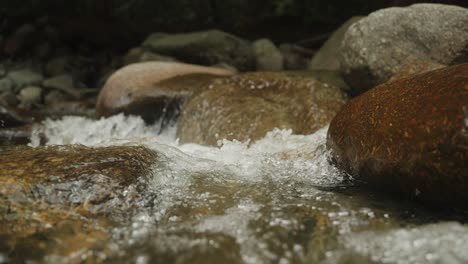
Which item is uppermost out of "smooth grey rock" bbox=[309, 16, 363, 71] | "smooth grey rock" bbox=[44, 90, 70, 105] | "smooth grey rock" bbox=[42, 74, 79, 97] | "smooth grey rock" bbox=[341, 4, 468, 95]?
"smooth grey rock" bbox=[341, 4, 468, 95]

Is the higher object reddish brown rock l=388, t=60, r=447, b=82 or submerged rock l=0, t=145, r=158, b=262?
reddish brown rock l=388, t=60, r=447, b=82

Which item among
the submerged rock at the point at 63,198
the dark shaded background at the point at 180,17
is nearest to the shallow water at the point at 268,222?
the submerged rock at the point at 63,198

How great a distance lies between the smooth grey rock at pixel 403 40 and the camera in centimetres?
461

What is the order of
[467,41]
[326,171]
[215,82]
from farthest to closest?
[215,82], [467,41], [326,171]

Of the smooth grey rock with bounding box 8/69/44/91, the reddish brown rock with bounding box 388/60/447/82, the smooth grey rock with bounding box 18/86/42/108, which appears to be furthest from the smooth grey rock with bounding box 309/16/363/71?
the smooth grey rock with bounding box 8/69/44/91

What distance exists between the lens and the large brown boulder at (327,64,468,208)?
7.19 feet

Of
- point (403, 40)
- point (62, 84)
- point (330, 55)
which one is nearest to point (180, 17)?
point (62, 84)

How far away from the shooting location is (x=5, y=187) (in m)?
2.15

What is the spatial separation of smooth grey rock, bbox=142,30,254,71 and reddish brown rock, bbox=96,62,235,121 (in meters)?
2.21

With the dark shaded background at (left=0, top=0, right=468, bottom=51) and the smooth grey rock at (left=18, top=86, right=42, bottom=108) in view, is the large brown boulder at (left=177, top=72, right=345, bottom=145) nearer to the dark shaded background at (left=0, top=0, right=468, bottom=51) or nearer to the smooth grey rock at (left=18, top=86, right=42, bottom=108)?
the dark shaded background at (left=0, top=0, right=468, bottom=51)

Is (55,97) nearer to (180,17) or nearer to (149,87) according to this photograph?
(180,17)

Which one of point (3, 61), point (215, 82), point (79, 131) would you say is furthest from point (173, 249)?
point (3, 61)

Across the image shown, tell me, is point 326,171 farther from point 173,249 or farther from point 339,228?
point 173,249

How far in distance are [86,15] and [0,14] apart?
2.74 metres
